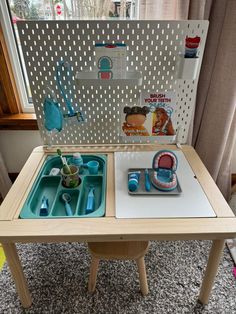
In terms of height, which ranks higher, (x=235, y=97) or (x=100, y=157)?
(x=235, y=97)

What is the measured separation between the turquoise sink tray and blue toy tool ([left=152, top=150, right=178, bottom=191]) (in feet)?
0.62

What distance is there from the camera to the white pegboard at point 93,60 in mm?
771

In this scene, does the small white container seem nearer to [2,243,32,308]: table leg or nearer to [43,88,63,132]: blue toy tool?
[43,88,63,132]: blue toy tool

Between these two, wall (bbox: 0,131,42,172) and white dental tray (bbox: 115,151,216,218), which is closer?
white dental tray (bbox: 115,151,216,218)

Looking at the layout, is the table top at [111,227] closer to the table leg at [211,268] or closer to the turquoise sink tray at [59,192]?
the turquoise sink tray at [59,192]

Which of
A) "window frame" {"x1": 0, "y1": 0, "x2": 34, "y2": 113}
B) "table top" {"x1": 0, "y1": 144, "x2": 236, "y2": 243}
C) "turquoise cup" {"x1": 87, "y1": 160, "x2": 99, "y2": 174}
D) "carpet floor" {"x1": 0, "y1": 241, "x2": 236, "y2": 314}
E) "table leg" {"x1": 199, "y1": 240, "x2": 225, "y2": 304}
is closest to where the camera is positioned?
"table top" {"x1": 0, "y1": 144, "x2": 236, "y2": 243}

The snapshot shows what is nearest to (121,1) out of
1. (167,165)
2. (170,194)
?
(167,165)

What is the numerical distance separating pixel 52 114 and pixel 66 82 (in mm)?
135

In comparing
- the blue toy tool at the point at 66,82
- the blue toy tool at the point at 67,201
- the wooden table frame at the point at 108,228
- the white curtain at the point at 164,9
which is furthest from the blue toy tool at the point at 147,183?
the white curtain at the point at 164,9

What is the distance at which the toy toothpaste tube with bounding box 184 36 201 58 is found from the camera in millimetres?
775

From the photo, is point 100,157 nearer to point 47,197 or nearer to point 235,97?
point 47,197

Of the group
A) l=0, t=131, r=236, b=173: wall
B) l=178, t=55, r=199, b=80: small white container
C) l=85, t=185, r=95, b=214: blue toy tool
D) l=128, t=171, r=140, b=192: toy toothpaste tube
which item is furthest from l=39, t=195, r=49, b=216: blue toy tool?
l=0, t=131, r=236, b=173: wall

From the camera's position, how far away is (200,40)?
30.9 inches

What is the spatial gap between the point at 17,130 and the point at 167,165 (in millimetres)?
1014
